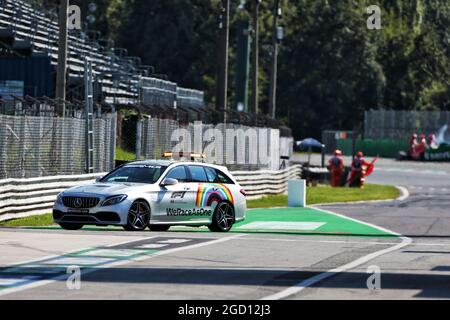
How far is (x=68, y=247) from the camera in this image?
19.3m

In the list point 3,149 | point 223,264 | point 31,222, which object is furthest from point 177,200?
point 223,264

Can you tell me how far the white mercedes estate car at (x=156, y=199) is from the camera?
2308 cm

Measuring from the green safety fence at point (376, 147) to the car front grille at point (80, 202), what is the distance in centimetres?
7065

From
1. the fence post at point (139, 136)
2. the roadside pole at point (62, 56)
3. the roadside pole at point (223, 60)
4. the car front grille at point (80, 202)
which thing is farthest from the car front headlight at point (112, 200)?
the roadside pole at point (223, 60)

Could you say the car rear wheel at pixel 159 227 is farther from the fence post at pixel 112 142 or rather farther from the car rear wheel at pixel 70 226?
the fence post at pixel 112 142

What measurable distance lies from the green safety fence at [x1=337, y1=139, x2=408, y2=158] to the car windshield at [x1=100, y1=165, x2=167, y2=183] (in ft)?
227

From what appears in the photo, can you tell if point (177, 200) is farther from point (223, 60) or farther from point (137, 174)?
point (223, 60)

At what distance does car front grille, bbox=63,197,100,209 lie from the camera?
23.0 metres

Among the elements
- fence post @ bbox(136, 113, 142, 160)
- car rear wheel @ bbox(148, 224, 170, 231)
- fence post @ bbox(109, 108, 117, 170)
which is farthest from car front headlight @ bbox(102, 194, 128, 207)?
fence post @ bbox(136, 113, 142, 160)

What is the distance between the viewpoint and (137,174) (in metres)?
24.3

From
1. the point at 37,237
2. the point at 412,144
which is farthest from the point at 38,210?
the point at 412,144

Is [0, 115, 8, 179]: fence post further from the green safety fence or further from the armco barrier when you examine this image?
the green safety fence
